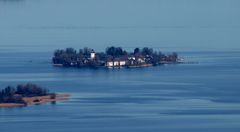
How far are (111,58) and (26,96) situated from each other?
20.3ft

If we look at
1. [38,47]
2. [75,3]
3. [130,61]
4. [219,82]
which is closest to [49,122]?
[219,82]

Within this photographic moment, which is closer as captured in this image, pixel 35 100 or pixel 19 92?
pixel 35 100

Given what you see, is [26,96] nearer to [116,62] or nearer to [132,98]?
[132,98]

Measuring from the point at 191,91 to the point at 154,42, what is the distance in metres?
10.2

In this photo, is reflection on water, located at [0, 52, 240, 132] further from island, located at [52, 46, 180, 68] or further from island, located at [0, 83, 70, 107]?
island, located at [52, 46, 180, 68]

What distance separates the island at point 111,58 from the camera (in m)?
24.7

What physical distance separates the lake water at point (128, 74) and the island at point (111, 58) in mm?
358

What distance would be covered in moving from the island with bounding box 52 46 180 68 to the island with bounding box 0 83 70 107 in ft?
17.0

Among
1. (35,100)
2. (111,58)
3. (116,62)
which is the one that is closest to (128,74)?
(116,62)

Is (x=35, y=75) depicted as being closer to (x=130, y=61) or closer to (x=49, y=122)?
(x=130, y=61)

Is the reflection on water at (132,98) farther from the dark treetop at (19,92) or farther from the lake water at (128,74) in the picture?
the dark treetop at (19,92)

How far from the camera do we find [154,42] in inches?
1196

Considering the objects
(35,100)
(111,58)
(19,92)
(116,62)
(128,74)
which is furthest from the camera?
(111,58)

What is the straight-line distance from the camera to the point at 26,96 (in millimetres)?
18906
